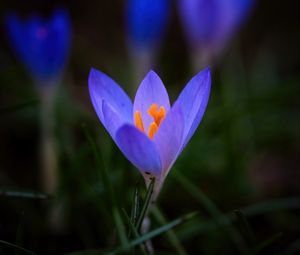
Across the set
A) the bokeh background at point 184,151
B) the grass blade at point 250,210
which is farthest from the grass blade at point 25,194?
the grass blade at point 250,210

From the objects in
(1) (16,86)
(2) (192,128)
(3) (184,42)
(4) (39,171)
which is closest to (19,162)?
(4) (39,171)

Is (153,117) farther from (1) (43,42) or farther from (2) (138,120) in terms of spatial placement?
(1) (43,42)

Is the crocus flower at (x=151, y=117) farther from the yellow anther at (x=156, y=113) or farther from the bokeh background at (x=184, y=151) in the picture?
the bokeh background at (x=184, y=151)

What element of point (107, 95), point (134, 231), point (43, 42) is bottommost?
point (134, 231)

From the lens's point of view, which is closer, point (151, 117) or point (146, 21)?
point (151, 117)

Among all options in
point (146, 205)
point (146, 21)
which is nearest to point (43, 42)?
point (146, 21)

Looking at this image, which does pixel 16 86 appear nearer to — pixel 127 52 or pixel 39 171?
pixel 39 171

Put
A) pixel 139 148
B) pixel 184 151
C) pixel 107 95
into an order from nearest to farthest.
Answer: pixel 139 148 < pixel 107 95 < pixel 184 151
